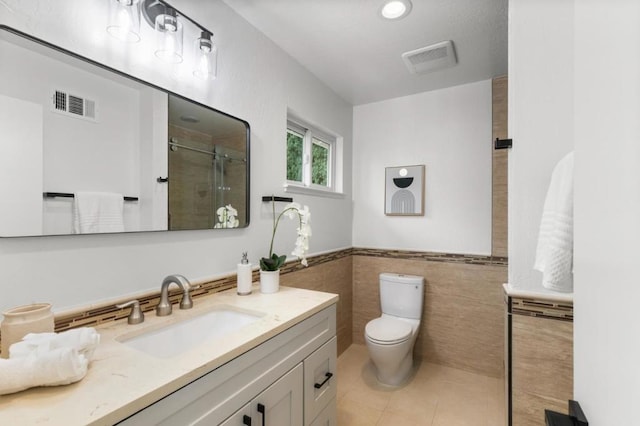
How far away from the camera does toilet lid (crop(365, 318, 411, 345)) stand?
2.09 metres

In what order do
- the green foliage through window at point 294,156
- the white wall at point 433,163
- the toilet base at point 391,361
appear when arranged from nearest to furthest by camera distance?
the toilet base at point 391,361
the green foliage through window at point 294,156
the white wall at point 433,163

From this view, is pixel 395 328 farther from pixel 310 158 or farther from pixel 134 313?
pixel 134 313

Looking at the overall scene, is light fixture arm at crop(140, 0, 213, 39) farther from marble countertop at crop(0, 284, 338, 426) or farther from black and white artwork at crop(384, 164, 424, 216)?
black and white artwork at crop(384, 164, 424, 216)

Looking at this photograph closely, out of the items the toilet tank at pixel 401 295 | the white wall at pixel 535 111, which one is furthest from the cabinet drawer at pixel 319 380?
the toilet tank at pixel 401 295

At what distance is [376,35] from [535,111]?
3.53 ft

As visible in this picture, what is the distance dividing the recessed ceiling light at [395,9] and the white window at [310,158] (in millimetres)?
940

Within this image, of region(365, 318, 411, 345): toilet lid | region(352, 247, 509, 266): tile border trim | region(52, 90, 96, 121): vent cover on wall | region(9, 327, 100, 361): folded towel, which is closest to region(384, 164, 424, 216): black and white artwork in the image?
region(352, 247, 509, 266): tile border trim

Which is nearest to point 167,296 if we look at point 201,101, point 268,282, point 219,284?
point 219,284

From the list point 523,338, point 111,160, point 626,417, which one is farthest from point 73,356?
A: point 523,338

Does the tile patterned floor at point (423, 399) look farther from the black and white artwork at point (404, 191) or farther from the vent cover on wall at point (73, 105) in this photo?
the vent cover on wall at point (73, 105)

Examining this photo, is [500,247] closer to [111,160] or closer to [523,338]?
[523,338]

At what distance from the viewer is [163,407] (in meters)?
0.72

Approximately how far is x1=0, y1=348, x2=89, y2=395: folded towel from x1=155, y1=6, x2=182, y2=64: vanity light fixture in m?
1.16

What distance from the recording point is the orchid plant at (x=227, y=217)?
5.09 ft
